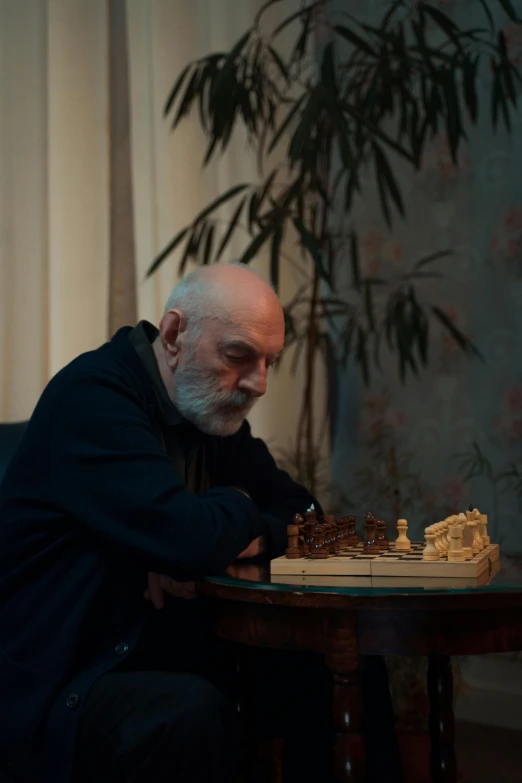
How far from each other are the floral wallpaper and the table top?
156cm

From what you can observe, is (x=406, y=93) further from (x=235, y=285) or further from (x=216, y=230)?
(x=235, y=285)

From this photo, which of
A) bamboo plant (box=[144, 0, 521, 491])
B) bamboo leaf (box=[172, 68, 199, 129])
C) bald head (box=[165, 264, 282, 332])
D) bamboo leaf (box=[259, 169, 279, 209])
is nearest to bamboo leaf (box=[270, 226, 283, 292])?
bamboo plant (box=[144, 0, 521, 491])

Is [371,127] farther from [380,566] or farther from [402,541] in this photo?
[380,566]

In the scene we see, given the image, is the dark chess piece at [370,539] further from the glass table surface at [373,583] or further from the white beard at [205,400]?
the white beard at [205,400]

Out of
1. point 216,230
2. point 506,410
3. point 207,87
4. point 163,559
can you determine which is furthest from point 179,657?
point 207,87

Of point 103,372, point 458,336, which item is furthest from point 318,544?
point 458,336

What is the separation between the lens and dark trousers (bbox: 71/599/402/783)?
1.53 metres

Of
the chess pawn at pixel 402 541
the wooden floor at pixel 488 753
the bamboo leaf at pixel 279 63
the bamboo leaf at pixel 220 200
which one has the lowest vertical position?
the wooden floor at pixel 488 753

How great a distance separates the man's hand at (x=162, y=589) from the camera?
1.69m

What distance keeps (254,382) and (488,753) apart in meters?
1.63

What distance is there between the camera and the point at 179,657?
188 cm

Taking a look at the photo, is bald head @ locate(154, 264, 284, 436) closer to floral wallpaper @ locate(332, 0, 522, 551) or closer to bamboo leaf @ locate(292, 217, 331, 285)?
bamboo leaf @ locate(292, 217, 331, 285)

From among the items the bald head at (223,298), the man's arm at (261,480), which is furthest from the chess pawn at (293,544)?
the bald head at (223,298)

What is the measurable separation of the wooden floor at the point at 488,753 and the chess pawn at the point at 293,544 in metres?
1.37
